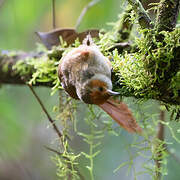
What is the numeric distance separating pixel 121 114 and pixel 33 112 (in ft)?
7.63

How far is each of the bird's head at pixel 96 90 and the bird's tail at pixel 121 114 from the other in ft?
0.66

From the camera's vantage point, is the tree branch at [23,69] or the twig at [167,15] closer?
the twig at [167,15]

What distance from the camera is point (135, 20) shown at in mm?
711

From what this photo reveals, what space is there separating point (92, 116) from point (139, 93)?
32 cm

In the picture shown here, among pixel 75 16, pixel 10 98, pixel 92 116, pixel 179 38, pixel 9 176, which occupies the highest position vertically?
pixel 179 38

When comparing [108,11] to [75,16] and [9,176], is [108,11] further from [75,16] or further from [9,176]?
[9,176]

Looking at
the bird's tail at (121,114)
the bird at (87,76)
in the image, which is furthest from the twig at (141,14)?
the bird's tail at (121,114)

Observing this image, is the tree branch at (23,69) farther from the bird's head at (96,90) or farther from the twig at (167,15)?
the twig at (167,15)

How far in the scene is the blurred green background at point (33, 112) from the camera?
2.46m

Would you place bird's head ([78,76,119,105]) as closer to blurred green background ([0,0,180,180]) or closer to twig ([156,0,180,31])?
twig ([156,0,180,31])

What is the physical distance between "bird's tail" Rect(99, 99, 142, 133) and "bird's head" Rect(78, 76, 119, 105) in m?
0.20

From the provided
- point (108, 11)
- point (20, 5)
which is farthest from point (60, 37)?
point (20, 5)

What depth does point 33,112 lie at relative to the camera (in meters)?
3.09

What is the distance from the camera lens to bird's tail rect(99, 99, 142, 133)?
88 centimetres
